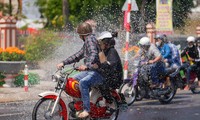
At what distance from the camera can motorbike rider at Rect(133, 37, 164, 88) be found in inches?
547

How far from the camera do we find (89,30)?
995 cm

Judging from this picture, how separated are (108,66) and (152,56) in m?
4.05

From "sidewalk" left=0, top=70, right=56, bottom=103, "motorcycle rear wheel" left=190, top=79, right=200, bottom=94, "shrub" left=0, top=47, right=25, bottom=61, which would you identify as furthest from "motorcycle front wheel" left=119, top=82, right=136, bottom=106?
"shrub" left=0, top=47, right=25, bottom=61

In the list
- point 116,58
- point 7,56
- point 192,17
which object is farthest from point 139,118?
point 192,17

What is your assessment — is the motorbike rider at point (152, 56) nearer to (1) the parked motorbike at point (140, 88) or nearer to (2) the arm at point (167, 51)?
(1) the parked motorbike at point (140, 88)

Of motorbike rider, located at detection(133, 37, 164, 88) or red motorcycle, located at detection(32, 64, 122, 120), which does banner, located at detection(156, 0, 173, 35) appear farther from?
red motorcycle, located at detection(32, 64, 122, 120)

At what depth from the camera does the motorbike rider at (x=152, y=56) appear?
13906 millimetres

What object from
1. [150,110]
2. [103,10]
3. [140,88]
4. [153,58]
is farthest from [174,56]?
[103,10]

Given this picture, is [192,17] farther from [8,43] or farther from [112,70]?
[112,70]

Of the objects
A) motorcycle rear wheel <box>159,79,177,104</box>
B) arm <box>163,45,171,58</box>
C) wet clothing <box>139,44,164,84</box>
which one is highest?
arm <box>163,45,171,58</box>

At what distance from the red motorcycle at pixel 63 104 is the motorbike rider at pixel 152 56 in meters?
3.63

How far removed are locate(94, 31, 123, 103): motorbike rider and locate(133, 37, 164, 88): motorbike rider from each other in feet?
10.5

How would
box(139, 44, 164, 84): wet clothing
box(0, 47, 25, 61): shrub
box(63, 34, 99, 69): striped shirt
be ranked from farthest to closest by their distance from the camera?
box(0, 47, 25, 61): shrub, box(139, 44, 164, 84): wet clothing, box(63, 34, 99, 69): striped shirt

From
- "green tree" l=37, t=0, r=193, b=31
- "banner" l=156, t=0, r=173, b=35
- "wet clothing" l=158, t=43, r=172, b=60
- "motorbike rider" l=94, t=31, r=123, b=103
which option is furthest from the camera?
"green tree" l=37, t=0, r=193, b=31
